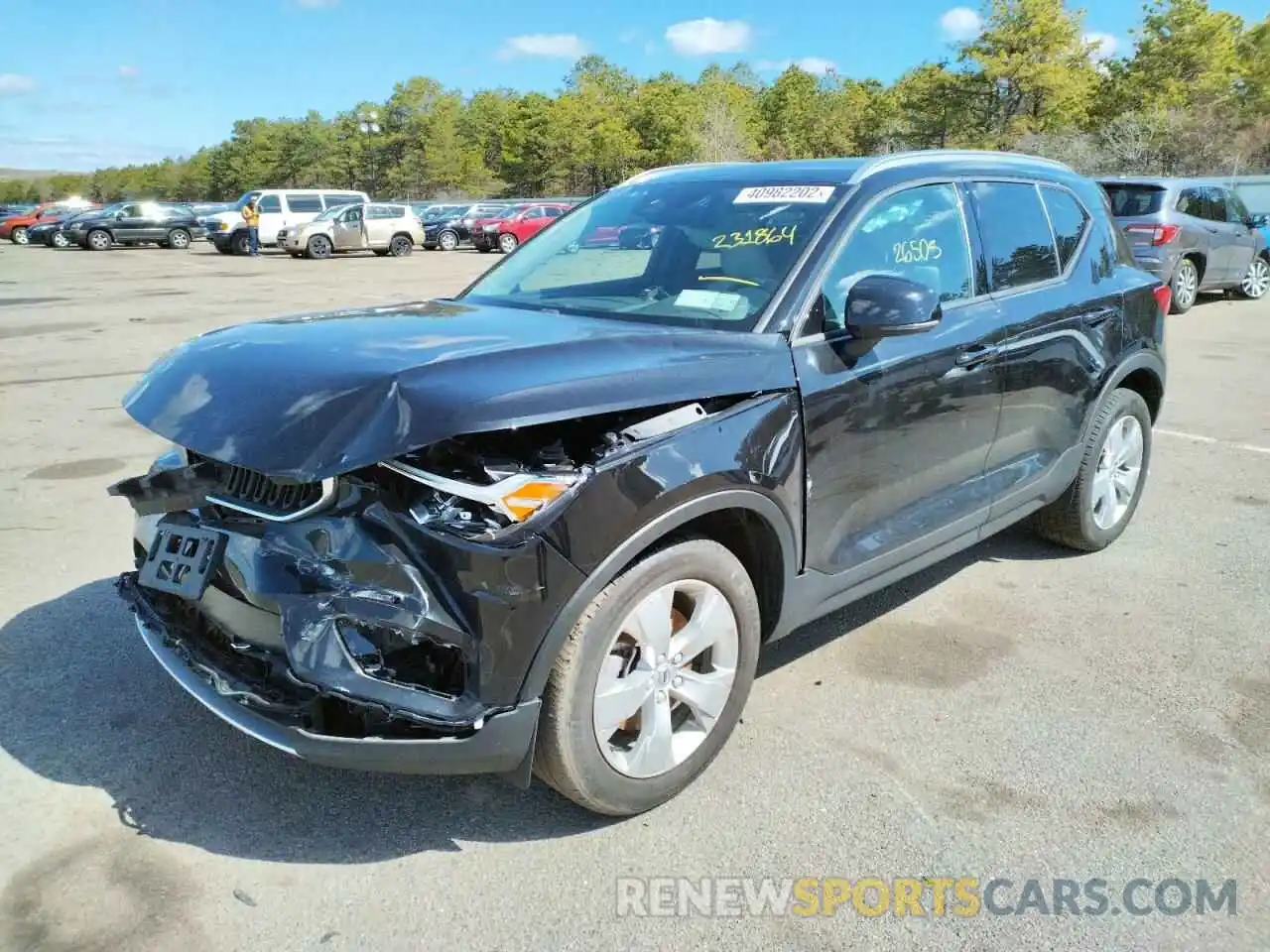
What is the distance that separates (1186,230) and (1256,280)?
3.72 m

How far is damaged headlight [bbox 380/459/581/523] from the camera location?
2.30 meters

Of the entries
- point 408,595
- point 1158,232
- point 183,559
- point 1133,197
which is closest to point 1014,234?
point 408,595

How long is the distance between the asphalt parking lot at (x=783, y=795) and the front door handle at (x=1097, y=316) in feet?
3.93

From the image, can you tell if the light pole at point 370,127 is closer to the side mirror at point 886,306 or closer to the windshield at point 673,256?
the windshield at point 673,256

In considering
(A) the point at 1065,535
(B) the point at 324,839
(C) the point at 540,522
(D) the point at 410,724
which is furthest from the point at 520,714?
(A) the point at 1065,535

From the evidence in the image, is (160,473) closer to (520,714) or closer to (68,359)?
(520,714)

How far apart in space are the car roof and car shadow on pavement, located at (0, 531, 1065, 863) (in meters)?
1.85

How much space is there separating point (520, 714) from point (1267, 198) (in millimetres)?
28740

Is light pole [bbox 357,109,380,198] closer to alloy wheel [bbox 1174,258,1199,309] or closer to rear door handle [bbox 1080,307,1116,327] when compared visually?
alloy wheel [bbox 1174,258,1199,309]

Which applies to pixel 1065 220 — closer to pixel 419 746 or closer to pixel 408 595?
pixel 408 595

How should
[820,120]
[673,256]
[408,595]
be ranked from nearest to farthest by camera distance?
[408,595] < [673,256] < [820,120]

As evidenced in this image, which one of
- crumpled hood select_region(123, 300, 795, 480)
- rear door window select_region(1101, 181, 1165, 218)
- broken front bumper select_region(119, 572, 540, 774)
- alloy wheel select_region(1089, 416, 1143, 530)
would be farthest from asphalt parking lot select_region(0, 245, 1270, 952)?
rear door window select_region(1101, 181, 1165, 218)

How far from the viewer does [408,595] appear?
2.26 metres

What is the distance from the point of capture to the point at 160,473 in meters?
2.88
